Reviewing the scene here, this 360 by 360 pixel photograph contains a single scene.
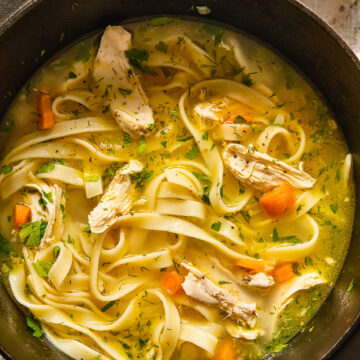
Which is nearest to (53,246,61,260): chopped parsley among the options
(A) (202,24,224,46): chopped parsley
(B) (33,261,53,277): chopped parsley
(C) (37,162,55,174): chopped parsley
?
(B) (33,261,53,277): chopped parsley

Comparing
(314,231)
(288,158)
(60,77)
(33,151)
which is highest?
(288,158)

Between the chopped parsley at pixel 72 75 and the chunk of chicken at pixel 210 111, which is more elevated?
the chunk of chicken at pixel 210 111

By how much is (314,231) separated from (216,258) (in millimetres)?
Result: 913

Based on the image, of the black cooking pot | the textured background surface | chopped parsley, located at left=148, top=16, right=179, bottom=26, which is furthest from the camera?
the textured background surface

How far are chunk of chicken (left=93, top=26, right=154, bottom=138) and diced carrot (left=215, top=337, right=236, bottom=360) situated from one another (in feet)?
6.55

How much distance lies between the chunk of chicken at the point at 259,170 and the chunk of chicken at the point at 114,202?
2.80 feet

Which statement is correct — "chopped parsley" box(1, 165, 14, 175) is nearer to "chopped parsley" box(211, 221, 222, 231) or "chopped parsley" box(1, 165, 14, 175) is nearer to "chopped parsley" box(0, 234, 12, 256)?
"chopped parsley" box(0, 234, 12, 256)

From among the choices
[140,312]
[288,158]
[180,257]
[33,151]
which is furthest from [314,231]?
[33,151]

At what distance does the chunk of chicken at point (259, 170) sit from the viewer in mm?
4445

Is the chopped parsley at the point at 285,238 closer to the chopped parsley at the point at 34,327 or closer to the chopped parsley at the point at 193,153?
the chopped parsley at the point at 193,153

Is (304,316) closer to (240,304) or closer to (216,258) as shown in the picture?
(240,304)

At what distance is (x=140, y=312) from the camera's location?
4.38 m

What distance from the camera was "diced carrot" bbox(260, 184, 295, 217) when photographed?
14.5 ft

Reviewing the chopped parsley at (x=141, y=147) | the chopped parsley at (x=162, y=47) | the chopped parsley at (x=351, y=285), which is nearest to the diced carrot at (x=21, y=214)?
the chopped parsley at (x=141, y=147)
